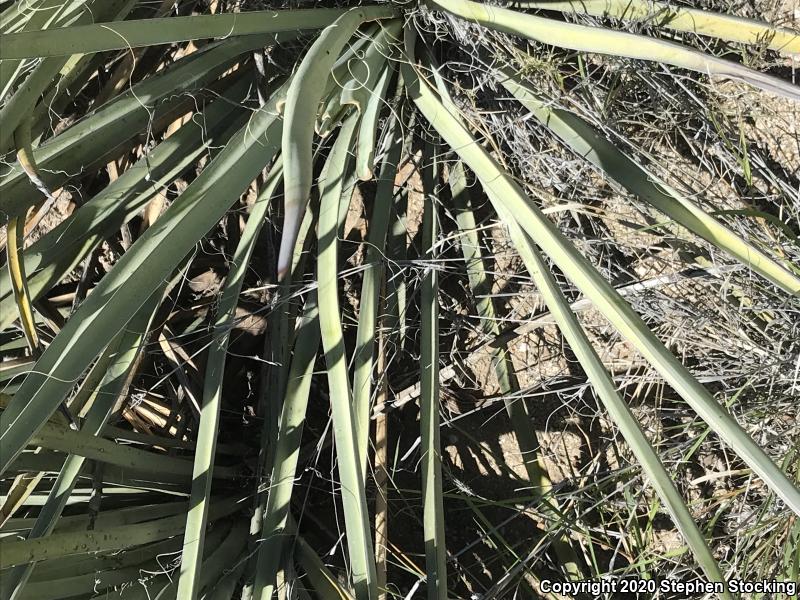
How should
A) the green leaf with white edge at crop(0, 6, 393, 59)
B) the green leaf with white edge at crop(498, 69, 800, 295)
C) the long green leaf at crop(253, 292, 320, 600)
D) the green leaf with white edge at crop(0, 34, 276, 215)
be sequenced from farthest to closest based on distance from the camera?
the long green leaf at crop(253, 292, 320, 600) < the green leaf with white edge at crop(0, 34, 276, 215) < the green leaf with white edge at crop(498, 69, 800, 295) < the green leaf with white edge at crop(0, 6, 393, 59)

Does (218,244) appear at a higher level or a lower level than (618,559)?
higher

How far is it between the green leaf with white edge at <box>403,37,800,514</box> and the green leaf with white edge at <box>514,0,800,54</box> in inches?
11.4

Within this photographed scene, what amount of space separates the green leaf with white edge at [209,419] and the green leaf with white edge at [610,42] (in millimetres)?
351

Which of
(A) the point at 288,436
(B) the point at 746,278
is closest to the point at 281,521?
(A) the point at 288,436

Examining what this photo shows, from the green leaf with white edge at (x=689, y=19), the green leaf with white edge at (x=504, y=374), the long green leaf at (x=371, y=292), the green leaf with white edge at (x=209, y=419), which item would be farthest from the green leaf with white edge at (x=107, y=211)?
the green leaf with white edge at (x=689, y=19)

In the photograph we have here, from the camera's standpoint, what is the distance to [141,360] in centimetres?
114

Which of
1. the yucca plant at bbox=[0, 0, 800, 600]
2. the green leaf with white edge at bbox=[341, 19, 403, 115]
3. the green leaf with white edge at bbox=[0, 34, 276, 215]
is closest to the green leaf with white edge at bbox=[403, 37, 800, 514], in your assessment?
the yucca plant at bbox=[0, 0, 800, 600]

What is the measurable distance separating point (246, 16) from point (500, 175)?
1.20ft

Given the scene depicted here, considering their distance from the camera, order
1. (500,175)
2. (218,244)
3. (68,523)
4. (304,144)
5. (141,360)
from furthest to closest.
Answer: (218,244)
(141,360)
(68,523)
(500,175)
(304,144)

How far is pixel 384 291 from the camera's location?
1074mm

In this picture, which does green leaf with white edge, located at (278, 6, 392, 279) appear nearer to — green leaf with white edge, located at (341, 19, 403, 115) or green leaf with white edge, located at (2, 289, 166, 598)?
green leaf with white edge, located at (341, 19, 403, 115)

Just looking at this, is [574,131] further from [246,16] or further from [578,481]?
[578,481]

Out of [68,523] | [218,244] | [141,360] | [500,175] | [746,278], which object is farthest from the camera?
[218,244]

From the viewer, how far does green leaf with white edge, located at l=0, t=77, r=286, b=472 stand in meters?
0.61
